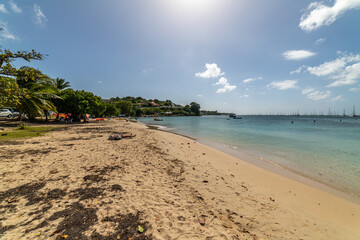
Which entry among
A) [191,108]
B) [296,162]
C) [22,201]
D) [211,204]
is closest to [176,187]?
[211,204]

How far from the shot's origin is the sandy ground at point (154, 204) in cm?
309

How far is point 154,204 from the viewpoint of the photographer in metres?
4.03

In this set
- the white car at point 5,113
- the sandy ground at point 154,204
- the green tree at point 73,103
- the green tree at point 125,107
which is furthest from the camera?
the green tree at point 125,107

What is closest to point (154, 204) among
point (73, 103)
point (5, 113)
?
point (73, 103)

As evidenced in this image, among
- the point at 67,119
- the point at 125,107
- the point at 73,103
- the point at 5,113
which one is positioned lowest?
the point at 67,119

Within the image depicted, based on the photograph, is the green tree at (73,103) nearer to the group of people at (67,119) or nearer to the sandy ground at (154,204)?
the group of people at (67,119)

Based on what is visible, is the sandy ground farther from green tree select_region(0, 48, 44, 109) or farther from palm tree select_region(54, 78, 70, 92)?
palm tree select_region(54, 78, 70, 92)

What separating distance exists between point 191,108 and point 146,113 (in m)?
67.1

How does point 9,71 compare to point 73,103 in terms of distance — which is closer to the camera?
point 9,71

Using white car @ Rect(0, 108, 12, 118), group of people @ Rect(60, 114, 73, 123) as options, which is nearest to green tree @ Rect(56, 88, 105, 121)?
group of people @ Rect(60, 114, 73, 123)

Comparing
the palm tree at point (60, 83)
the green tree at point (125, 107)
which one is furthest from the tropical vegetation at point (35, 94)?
the green tree at point (125, 107)

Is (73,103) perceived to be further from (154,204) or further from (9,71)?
(154,204)

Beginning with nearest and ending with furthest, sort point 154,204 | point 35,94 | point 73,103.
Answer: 1. point 154,204
2. point 35,94
3. point 73,103

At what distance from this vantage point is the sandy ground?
309 cm
